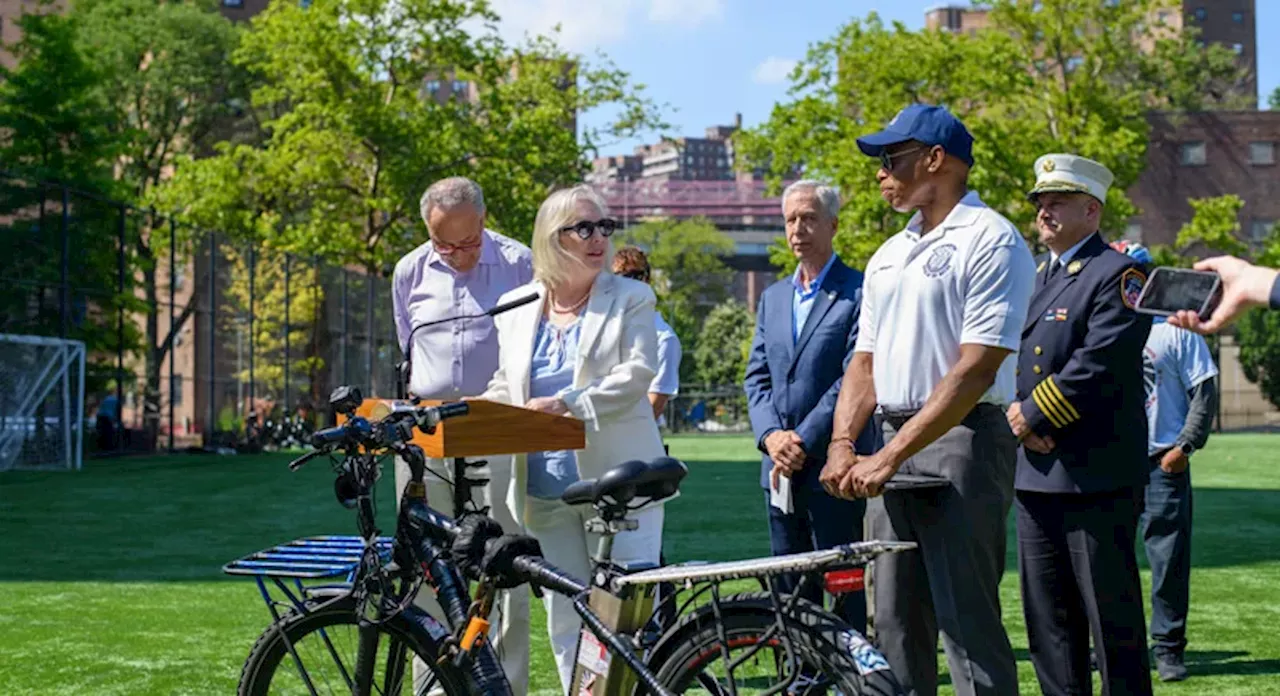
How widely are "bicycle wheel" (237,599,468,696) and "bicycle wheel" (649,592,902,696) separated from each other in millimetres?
943

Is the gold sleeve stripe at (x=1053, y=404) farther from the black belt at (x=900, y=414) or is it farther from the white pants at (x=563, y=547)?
the white pants at (x=563, y=547)

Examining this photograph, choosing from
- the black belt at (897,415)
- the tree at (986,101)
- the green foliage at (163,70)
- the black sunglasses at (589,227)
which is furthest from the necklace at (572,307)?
the green foliage at (163,70)

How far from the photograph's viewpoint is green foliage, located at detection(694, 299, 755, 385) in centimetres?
9575

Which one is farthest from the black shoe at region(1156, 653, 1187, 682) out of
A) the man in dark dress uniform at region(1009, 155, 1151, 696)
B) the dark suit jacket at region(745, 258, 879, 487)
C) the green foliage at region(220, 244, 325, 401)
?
the green foliage at region(220, 244, 325, 401)

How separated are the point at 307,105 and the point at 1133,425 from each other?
136ft

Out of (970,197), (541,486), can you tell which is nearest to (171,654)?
(541,486)

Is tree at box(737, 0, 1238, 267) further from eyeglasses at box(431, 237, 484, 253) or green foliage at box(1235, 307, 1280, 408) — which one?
eyeglasses at box(431, 237, 484, 253)

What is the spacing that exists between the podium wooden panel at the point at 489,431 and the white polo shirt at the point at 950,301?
940mm

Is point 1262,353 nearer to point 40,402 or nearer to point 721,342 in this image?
point 721,342

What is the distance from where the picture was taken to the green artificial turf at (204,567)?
27.3 ft

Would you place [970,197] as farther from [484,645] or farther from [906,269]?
[484,645]

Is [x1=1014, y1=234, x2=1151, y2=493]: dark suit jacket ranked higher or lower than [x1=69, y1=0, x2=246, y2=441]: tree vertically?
lower

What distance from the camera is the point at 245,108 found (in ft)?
218

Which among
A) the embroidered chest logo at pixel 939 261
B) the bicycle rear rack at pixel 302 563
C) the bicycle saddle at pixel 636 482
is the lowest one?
the bicycle rear rack at pixel 302 563
